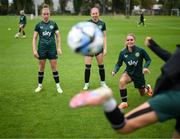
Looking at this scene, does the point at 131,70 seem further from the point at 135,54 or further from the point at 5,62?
the point at 5,62

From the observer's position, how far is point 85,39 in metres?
5.08

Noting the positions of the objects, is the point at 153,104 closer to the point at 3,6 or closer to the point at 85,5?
the point at 3,6

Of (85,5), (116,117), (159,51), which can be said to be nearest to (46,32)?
(159,51)

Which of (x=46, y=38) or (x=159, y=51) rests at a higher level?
(x=159, y=51)

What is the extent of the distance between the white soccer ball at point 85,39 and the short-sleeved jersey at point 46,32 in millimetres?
5492

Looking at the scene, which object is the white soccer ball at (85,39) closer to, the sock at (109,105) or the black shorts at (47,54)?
the sock at (109,105)

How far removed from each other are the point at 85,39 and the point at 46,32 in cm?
569

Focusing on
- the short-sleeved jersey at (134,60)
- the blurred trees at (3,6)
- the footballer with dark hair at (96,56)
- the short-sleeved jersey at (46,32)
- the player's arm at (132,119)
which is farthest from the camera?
the blurred trees at (3,6)

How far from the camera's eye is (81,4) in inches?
4225

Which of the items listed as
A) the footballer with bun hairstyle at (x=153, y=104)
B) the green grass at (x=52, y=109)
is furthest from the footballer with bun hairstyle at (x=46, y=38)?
the footballer with bun hairstyle at (x=153, y=104)

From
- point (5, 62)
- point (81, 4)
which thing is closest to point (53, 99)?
point (5, 62)

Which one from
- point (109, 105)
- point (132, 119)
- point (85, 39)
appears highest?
point (85, 39)

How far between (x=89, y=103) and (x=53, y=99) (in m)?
5.69

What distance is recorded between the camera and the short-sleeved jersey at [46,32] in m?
10.6
